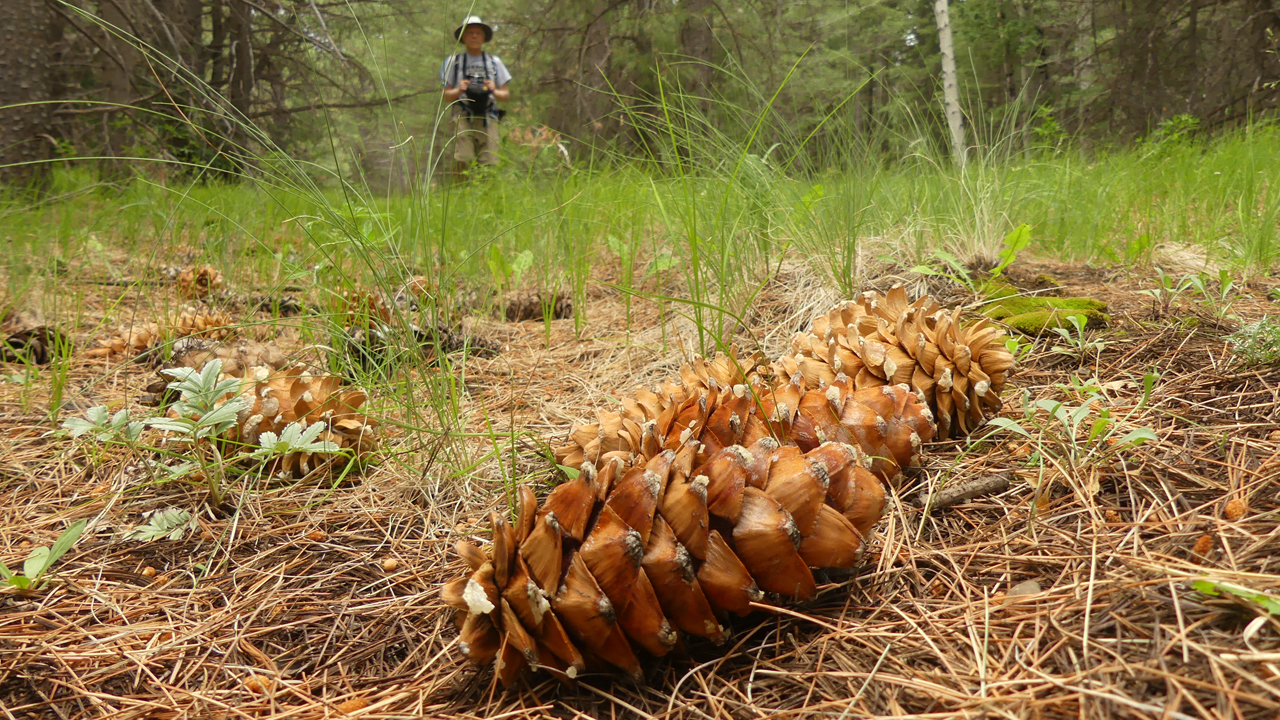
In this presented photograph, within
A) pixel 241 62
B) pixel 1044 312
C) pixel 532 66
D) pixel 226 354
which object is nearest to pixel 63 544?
pixel 226 354

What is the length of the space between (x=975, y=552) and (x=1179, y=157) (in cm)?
395

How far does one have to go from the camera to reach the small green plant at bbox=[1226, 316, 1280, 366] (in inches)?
43.8

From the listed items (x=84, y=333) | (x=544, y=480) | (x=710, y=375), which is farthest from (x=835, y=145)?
(x=84, y=333)

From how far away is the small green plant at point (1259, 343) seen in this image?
3.65 feet

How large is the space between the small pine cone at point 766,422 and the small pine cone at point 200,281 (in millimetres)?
1957

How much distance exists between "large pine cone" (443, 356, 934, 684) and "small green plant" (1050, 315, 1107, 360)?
797 mm

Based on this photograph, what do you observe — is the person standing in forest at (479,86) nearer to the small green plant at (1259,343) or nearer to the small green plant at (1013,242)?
the small green plant at (1013,242)

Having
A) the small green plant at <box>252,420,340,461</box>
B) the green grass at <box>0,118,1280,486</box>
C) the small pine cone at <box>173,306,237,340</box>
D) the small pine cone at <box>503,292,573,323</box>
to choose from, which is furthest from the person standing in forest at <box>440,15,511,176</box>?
the small green plant at <box>252,420,340,461</box>

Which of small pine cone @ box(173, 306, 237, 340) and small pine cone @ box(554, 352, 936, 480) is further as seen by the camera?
small pine cone @ box(173, 306, 237, 340)

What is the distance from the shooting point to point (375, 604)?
0.89 metres

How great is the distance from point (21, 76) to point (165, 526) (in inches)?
168

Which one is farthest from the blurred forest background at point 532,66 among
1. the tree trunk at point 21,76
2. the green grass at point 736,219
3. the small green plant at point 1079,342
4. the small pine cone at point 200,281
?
the small green plant at point 1079,342

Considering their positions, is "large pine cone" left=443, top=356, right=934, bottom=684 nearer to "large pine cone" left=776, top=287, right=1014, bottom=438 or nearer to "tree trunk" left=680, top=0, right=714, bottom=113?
"large pine cone" left=776, top=287, right=1014, bottom=438

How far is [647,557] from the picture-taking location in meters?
0.73
